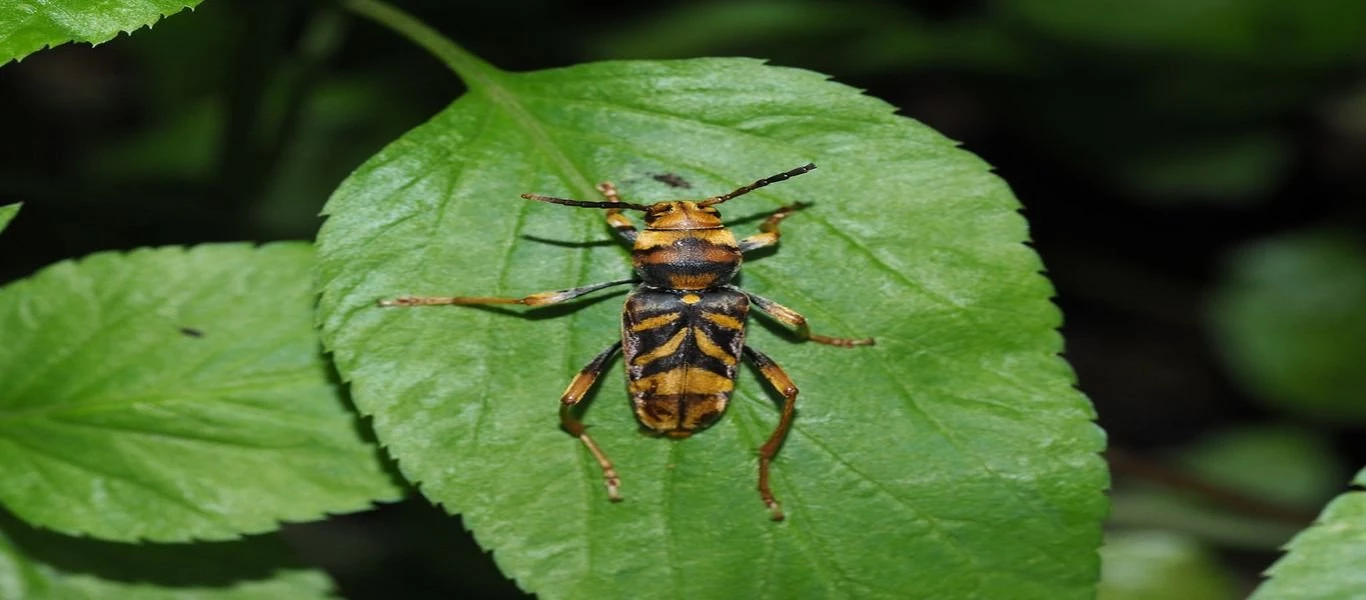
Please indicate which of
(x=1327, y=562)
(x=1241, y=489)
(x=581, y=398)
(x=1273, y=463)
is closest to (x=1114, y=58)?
(x=1273, y=463)

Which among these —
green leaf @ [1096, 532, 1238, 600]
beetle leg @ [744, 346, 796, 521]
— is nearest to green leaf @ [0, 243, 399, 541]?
beetle leg @ [744, 346, 796, 521]

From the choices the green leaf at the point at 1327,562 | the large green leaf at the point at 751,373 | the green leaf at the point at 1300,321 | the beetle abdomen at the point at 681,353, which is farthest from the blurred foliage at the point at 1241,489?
the beetle abdomen at the point at 681,353

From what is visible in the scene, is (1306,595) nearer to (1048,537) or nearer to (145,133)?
(1048,537)

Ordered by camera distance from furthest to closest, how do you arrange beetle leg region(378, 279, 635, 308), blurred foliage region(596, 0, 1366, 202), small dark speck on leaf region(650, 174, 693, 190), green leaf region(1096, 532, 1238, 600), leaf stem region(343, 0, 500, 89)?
blurred foliage region(596, 0, 1366, 202) → green leaf region(1096, 532, 1238, 600) → leaf stem region(343, 0, 500, 89) → small dark speck on leaf region(650, 174, 693, 190) → beetle leg region(378, 279, 635, 308)

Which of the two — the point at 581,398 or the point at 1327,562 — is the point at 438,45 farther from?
the point at 1327,562

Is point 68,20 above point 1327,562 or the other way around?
above

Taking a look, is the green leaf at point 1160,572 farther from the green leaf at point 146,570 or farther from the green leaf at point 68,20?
the green leaf at point 68,20

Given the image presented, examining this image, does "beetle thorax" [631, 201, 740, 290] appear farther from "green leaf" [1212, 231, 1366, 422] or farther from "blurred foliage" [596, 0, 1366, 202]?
"green leaf" [1212, 231, 1366, 422]

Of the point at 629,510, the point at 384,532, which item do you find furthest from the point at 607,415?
the point at 384,532
